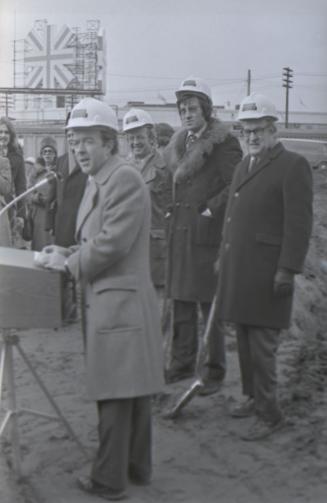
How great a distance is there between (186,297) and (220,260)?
636 mm

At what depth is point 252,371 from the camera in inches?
192

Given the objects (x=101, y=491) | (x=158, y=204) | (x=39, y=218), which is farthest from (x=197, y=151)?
(x=39, y=218)

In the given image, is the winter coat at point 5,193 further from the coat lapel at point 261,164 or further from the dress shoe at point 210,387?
the coat lapel at point 261,164

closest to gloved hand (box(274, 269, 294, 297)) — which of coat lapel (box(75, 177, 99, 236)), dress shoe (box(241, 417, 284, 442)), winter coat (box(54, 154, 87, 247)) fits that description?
dress shoe (box(241, 417, 284, 442))

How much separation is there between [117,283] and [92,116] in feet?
2.38

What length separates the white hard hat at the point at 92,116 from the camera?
3.69 metres

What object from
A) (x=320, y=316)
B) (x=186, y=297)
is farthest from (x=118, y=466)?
(x=320, y=316)

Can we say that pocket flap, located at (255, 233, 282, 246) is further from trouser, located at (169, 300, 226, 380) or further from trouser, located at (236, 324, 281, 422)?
trouser, located at (169, 300, 226, 380)

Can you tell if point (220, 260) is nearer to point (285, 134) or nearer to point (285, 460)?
point (285, 460)

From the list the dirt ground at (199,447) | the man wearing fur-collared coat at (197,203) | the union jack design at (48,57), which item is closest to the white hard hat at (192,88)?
the man wearing fur-collared coat at (197,203)

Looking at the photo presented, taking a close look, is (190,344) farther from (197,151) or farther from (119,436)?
(119,436)

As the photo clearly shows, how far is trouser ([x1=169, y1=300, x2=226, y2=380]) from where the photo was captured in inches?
217

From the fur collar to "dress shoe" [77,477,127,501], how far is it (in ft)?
7.00

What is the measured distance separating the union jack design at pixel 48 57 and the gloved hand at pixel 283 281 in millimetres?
16073
